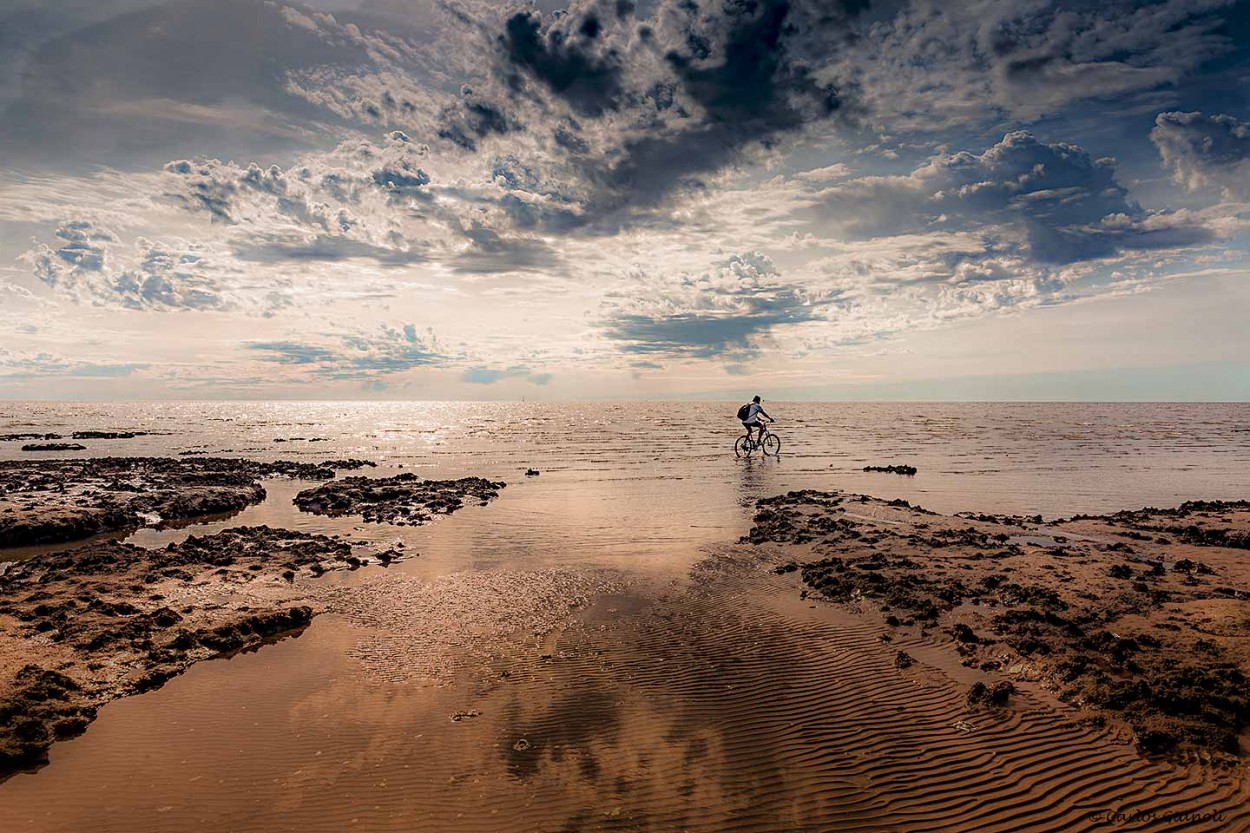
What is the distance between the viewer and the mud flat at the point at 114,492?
2011 cm

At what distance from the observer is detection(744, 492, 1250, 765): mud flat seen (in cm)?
844

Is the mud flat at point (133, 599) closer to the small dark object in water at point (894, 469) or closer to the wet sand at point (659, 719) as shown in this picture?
the wet sand at point (659, 719)

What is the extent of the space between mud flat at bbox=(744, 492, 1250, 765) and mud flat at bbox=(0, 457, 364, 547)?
2330cm

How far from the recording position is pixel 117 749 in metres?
7.86

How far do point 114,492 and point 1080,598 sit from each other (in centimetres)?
4026

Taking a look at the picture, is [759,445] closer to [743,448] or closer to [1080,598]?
[743,448]

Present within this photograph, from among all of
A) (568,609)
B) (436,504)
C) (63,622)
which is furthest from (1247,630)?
(436,504)

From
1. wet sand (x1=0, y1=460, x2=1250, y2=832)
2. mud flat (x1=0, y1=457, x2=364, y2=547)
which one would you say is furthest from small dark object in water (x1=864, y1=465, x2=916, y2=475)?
mud flat (x1=0, y1=457, x2=364, y2=547)

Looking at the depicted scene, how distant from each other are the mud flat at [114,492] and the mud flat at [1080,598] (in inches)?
917

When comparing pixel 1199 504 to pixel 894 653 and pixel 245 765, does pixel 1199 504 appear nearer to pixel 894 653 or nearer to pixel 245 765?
pixel 894 653

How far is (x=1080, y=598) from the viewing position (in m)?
13.0

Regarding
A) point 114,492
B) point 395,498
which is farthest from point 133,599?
point 114,492

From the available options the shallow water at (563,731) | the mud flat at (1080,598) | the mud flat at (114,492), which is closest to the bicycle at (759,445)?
the mud flat at (1080,598)

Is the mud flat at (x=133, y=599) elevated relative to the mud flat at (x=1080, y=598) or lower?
elevated
